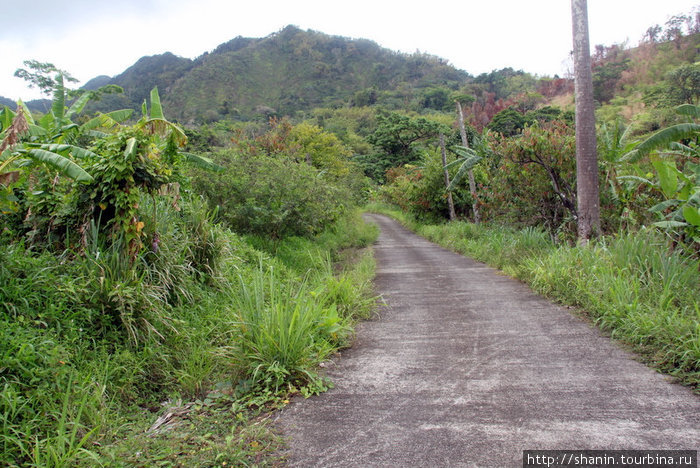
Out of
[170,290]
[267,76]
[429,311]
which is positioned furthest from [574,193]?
[267,76]

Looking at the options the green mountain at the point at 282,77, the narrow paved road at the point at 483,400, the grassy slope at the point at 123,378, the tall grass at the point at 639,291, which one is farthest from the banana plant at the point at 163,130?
the green mountain at the point at 282,77

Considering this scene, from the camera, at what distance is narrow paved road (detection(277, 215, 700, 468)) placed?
2748 millimetres

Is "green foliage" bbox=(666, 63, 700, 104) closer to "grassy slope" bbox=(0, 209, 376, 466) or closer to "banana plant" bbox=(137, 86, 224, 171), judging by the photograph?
"banana plant" bbox=(137, 86, 224, 171)

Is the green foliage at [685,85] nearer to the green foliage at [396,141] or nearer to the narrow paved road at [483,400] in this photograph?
the green foliage at [396,141]

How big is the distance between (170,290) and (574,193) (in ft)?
30.1

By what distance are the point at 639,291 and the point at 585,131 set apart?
4224mm

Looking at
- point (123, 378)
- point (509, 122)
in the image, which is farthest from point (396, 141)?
point (123, 378)

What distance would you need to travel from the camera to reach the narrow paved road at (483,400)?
2.75 meters

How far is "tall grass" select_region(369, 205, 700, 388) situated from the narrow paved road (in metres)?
0.27

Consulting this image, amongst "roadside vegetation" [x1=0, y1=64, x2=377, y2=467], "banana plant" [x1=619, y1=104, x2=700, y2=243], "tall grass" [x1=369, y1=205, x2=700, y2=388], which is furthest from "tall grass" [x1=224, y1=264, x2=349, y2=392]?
"banana plant" [x1=619, y1=104, x2=700, y2=243]

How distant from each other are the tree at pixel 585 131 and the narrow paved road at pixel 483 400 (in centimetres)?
347

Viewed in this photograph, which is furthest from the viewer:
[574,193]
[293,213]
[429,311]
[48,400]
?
[293,213]

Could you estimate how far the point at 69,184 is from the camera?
5383 millimetres

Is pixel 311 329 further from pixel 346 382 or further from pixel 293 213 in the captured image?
pixel 293 213
